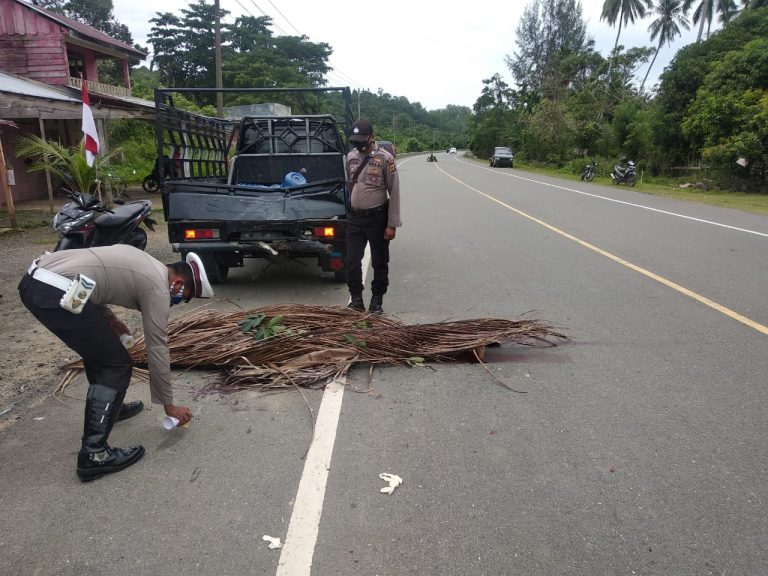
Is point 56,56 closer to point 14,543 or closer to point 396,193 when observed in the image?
point 396,193

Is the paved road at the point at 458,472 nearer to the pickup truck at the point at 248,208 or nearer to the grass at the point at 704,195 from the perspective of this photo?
the pickup truck at the point at 248,208

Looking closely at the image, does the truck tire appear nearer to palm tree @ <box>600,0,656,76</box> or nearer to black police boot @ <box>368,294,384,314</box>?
black police boot @ <box>368,294,384,314</box>

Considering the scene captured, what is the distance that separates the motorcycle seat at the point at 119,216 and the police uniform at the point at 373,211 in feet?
8.38

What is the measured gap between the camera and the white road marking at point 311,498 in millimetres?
2416

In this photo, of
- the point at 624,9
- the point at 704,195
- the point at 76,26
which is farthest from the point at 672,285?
the point at 624,9

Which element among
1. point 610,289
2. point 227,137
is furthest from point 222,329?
point 227,137

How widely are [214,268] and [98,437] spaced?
3.78m

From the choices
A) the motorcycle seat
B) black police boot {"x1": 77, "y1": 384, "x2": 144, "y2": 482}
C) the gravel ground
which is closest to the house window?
the gravel ground

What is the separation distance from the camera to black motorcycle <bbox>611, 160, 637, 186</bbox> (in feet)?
76.8

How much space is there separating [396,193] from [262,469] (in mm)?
3219

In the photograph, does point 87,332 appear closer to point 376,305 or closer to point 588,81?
point 376,305

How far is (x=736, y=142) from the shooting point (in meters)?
19.1

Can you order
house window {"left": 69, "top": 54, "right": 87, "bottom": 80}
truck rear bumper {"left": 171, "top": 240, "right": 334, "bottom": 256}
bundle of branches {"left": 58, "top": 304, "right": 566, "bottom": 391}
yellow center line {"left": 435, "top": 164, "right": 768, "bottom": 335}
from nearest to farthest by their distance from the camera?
bundle of branches {"left": 58, "top": 304, "right": 566, "bottom": 391} < yellow center line {"left": 435, "top": 164, "right": 768, "bottom": 335} < truck rear bumper {"left": 171, "top": 240, "right": 334, "bottom": 256} < house window {"left": 69, "top": 54, "right": 87, "bottom": 80}

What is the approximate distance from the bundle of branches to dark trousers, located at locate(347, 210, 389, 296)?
70 centimetres
